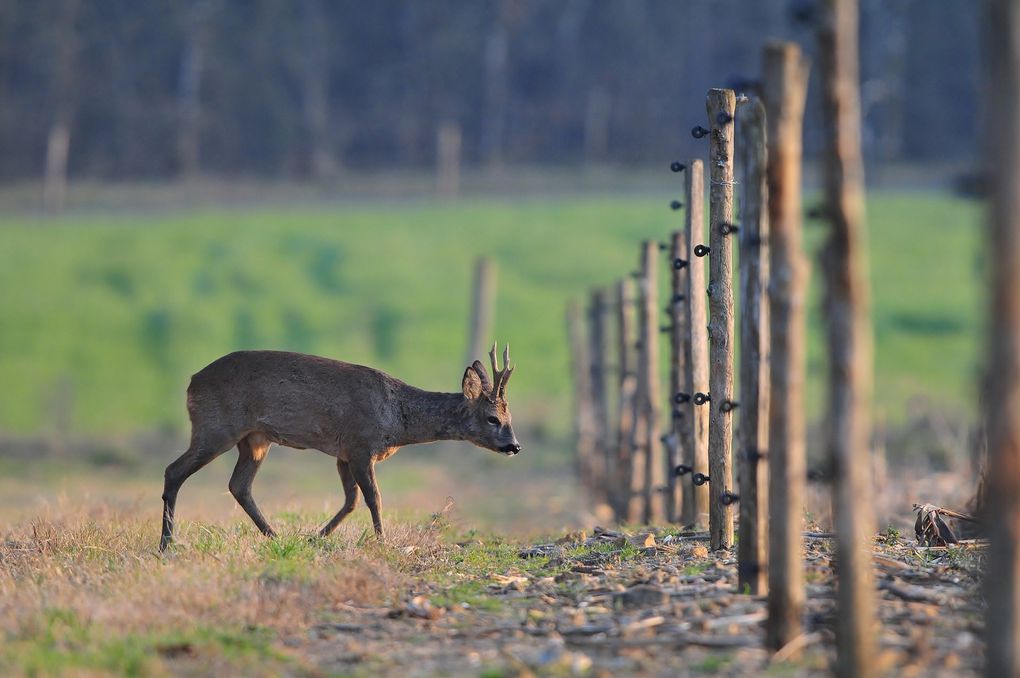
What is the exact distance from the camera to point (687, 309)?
1249cm

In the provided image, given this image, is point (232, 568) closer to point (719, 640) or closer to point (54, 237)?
point (719, 640)

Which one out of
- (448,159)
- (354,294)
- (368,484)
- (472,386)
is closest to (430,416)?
(472,386)

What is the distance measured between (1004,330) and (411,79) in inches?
2559

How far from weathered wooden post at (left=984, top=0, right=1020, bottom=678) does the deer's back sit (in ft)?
22.2

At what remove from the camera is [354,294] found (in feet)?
140

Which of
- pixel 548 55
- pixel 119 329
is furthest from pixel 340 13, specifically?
pixel 119 329

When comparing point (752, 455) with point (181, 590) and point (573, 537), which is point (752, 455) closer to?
point (181, 590)

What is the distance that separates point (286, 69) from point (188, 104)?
5607 millimetres

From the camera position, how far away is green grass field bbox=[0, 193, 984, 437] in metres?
34.0

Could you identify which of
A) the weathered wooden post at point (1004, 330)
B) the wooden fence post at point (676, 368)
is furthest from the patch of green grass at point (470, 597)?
the wooden fence post at point (676, 368)

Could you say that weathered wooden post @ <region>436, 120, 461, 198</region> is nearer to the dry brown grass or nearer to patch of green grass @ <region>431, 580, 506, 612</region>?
the dry brown grass

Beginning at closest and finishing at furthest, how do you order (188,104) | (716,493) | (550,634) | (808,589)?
(550,634) < (808,589) < (716,493) < (188,104)

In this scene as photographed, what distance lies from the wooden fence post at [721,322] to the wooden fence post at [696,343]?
97 cm

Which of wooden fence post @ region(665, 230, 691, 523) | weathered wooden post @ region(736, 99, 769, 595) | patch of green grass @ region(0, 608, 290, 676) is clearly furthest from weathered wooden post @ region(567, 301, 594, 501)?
patch of green grass @ region(0, 608, 290, 676)
